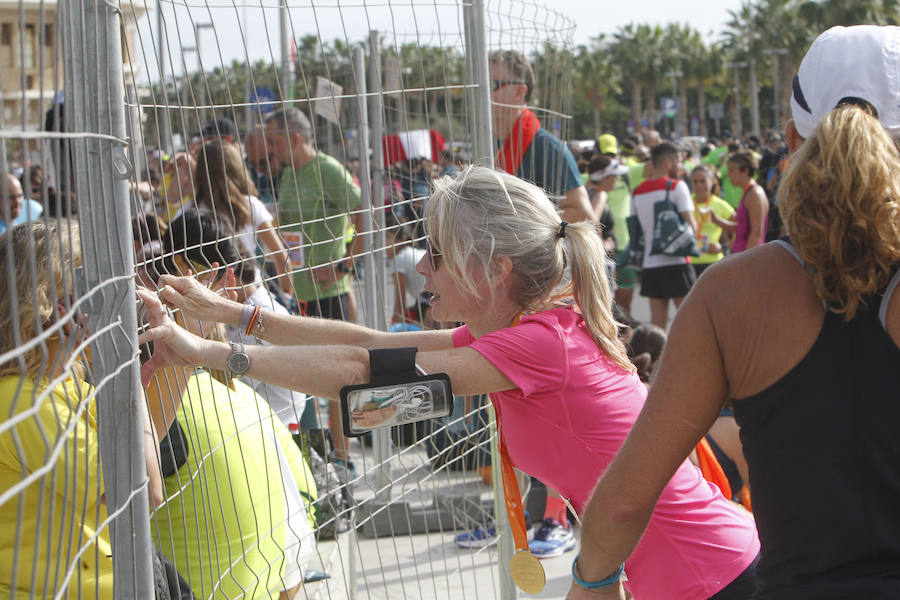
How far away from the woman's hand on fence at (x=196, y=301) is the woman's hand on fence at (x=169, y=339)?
18 cm

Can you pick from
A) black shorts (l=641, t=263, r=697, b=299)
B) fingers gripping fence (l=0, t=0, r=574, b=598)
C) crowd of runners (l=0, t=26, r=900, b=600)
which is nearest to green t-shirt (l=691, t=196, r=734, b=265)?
black shorts (l=641, t=263, r=697, b=299)

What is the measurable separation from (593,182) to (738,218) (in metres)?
1.51

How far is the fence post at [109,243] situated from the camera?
148cm

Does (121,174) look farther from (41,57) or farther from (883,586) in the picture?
(883,586)

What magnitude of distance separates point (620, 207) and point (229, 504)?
721cm

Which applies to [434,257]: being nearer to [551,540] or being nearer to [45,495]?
[45,495]

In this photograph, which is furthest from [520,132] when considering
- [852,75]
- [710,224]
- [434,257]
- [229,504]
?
[710,224]

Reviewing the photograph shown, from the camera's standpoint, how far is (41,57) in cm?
122

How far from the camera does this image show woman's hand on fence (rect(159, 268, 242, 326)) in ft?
6.78

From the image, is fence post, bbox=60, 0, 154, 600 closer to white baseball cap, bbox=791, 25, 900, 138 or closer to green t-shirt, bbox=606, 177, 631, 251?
white baseball cap, bbox=791, 25, 900, 138

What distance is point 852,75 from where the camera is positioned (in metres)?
1.49

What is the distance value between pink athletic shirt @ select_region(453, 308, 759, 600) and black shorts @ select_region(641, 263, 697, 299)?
19.1ft

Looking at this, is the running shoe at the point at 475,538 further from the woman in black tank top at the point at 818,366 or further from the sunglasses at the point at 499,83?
the woman in black tank top at the point at 818,366

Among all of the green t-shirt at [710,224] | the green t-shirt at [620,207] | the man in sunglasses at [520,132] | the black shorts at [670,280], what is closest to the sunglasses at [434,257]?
the man in sunglasses at [520,132]
